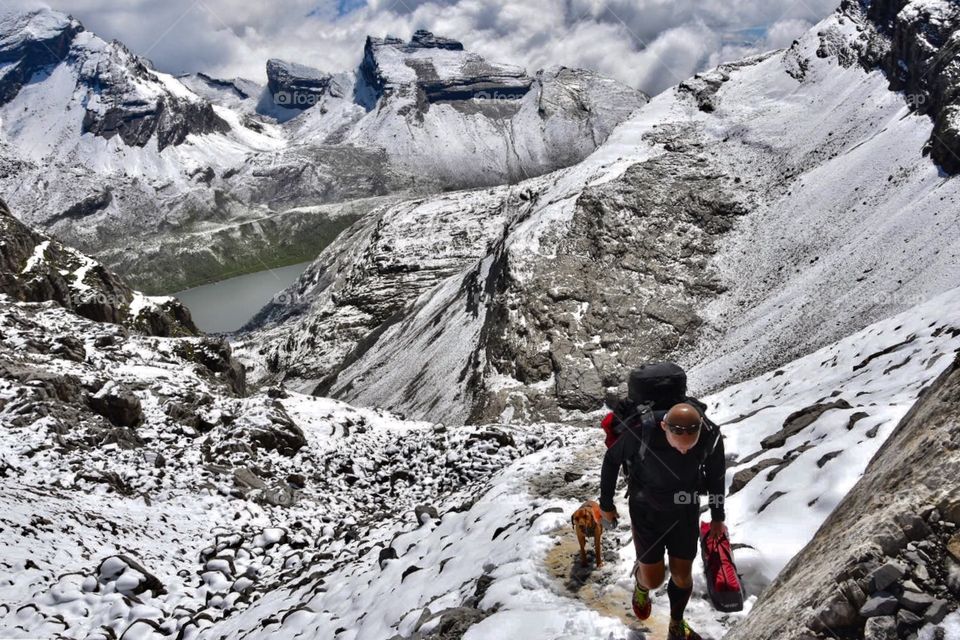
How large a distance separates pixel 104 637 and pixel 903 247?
131ft

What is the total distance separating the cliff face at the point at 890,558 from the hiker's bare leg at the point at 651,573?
83 centimetres

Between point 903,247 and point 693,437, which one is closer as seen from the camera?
point 693,437

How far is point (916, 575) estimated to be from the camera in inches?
142

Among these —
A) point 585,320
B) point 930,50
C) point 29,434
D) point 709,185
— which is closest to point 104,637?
point 29,434

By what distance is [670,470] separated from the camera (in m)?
5.35

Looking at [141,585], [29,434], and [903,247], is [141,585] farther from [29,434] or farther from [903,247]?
[903,247]

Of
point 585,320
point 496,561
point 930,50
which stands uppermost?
point 930,50

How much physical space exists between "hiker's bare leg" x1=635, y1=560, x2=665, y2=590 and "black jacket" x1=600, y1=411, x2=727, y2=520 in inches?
25.1

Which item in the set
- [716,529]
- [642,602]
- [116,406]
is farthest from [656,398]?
[116,406]

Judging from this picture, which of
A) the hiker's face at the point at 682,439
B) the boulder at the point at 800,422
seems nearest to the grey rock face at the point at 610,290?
the boulder at the point at 800,422

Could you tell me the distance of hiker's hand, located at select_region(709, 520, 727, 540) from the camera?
5.69 metres

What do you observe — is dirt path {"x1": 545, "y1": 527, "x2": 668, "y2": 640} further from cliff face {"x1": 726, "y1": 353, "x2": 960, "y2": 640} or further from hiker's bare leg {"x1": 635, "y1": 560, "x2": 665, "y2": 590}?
cliff face {"x1": 726, "y1": 353, "x2": 960, "y2": 640}

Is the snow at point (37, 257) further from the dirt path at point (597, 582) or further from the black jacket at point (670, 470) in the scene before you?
the black jacket at point (670, 470)

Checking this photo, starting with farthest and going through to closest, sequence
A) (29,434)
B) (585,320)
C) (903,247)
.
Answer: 1. (585,320)
2. (903,247)
3. (29,434)
